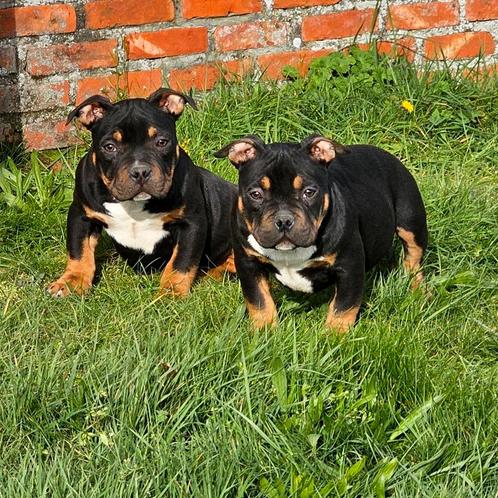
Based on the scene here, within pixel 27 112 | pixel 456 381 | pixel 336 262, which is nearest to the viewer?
pixel 456 381

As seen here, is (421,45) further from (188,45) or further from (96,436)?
(96,436)

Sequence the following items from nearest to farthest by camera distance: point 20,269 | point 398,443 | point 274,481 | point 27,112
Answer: point 274,481 → point 398,443 → point 20,269 → point 27,112

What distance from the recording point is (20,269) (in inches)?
219

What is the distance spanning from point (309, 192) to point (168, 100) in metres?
1.21

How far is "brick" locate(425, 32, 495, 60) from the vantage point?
7273 mm

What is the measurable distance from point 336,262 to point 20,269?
5.78ft

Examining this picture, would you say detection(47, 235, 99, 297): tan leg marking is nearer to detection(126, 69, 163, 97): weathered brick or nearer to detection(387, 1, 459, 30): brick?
detection(126, 69, 163, 97): weathered brick

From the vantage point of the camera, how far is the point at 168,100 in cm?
550

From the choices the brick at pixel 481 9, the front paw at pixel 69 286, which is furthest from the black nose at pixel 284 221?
the brick at pixel 481 9

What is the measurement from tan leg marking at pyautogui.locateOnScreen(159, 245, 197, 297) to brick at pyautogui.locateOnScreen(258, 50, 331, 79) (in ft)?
6.62

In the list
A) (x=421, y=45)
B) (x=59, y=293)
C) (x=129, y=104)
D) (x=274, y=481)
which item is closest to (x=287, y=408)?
(x=274, y=481)

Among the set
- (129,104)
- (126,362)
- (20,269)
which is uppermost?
(129,104)

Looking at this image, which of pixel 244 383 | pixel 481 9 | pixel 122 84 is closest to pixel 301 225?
pixel 244 383

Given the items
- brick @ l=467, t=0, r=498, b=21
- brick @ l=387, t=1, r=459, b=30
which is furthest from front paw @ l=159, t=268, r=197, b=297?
brick @ l=467, t=0, r=498, b=21
